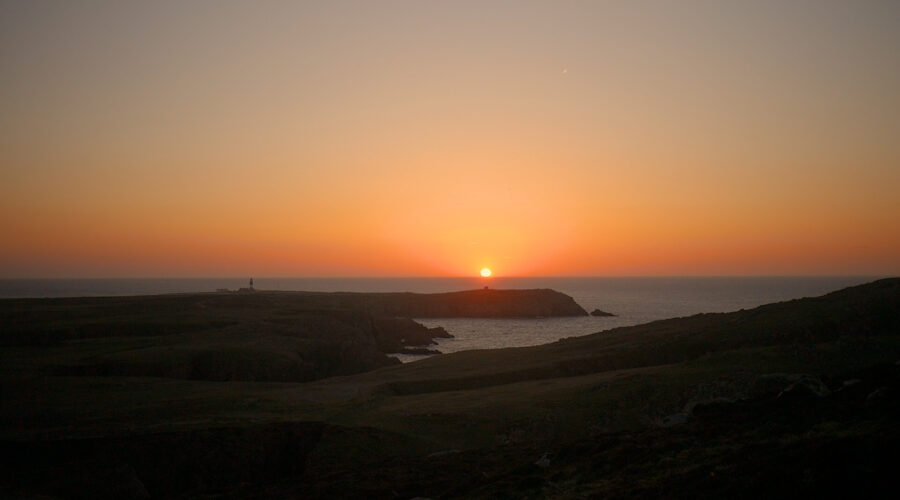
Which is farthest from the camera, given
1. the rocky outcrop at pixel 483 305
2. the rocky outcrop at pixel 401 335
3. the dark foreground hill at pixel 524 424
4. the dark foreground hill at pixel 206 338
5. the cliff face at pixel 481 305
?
the rocky outcrop at pixel 483 305

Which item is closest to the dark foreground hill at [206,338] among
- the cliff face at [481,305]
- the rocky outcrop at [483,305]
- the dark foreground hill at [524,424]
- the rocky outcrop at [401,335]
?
the rocky outcrop at [401,335]

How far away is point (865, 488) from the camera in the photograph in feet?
40.5

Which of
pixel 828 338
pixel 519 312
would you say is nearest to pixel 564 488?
pixel 828 338

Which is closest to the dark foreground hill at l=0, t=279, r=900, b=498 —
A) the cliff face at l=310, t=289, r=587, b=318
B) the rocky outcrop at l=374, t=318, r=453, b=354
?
the rocky outcrop at l=374, t=318, r=453, b=354

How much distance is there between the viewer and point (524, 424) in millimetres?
31641

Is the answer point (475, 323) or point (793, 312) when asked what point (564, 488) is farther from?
point (475, 323)

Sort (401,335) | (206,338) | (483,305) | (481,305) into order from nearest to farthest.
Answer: (206,338), (401,335), (483,305), (481,305)

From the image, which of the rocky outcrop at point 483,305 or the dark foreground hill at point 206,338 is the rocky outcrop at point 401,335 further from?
the rocky outcrop at point 483,305

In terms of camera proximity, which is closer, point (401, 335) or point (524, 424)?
point (524, 424)

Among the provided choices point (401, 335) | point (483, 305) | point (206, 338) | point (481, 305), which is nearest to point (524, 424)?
point (206, 338)

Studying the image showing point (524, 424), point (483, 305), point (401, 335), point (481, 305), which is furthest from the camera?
A: point (481, 305)

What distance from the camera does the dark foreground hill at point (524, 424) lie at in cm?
1680

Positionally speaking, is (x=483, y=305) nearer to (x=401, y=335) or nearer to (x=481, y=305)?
(x=481, y=305)

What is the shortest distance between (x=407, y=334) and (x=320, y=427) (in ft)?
256
